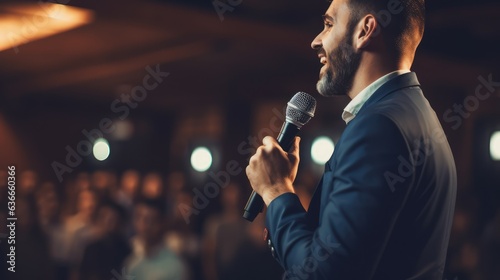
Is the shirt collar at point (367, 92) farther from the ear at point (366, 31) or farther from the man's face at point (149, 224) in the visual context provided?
the man's face at point (149, 224)

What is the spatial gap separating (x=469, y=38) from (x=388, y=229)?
552 centimetres

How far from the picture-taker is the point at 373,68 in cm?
111

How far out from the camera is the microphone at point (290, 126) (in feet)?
3.97

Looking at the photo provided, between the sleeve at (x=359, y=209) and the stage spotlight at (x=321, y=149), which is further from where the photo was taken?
the stage spotlight at (x=321, y=149)

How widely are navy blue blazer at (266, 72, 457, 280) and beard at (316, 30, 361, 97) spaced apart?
0.24 feet


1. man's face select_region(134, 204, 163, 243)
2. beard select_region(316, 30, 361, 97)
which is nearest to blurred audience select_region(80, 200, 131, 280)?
man's face select_region(134, 204, 163, 243)

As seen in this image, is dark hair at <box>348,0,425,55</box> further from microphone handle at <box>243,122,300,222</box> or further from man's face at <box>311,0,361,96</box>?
microphone handle at <box>243,122,300,222</box>

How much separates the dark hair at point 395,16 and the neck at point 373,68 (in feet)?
0.08

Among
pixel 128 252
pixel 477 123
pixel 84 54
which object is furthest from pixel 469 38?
pixel 84 54

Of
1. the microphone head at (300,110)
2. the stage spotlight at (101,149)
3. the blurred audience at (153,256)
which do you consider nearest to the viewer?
the microphone head at (300,110)

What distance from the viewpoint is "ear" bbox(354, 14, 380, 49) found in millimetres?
1092

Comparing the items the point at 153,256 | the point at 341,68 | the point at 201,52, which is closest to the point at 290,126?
the point at 341,68

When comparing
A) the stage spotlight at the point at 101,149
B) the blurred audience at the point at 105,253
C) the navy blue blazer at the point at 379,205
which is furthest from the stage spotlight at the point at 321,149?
the navy blue blazer at the point at 379,205

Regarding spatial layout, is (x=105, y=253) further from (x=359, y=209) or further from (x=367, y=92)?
(x=359, y=209)
